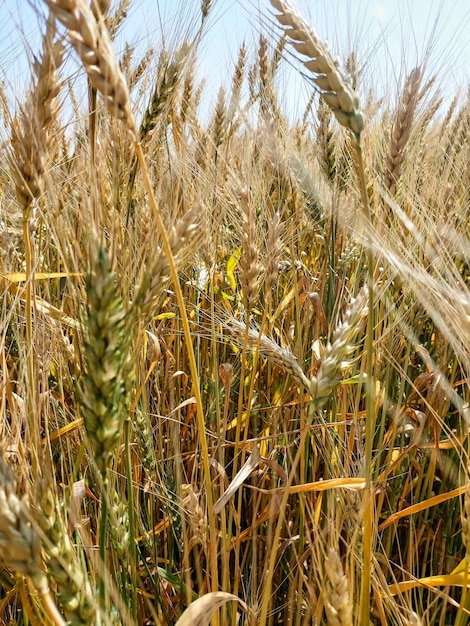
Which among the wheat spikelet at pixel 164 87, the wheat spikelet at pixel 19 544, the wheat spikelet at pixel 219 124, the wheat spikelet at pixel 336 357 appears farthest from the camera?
the wheat spikelet at pixel 219 124

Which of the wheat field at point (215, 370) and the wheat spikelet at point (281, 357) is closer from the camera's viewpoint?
the wheat field at point (215, 370)

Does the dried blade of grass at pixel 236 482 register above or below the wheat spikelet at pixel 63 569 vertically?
below

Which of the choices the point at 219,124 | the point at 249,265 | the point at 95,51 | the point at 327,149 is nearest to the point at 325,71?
the point at 95,51

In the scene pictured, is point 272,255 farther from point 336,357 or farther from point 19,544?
point 19,544

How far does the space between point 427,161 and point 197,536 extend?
5.37 feet

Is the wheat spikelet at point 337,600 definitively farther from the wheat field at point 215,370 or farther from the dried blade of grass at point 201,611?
the dried blade of grass at point 201,611

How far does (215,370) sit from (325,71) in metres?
0.72

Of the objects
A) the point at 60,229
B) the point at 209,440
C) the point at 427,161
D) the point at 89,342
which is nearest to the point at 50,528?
the point at 89,342

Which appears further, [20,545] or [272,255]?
[272,255]

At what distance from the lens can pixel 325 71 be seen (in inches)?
29.0

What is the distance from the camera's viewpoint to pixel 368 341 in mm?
774

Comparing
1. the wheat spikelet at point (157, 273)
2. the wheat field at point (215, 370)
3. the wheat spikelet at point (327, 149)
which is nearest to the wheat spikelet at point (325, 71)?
the wheat field at point (215, 370)

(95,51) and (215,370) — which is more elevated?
(95,51)

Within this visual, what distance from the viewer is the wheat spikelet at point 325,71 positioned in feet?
2.39
